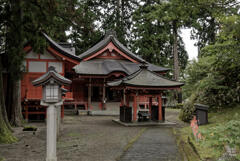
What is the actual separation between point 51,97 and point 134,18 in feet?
91.7

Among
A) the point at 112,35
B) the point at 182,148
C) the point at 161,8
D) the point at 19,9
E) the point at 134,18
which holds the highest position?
the point at 134,18

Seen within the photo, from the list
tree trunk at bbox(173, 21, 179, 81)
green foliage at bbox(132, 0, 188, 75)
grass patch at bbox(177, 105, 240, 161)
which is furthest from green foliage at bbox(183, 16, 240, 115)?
green foliage at bbox(132, 0, 188, 75)

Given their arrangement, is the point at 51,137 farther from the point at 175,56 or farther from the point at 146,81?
the point at 175,56

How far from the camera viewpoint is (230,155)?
18.6 feet

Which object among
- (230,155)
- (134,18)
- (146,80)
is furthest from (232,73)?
(134,18)

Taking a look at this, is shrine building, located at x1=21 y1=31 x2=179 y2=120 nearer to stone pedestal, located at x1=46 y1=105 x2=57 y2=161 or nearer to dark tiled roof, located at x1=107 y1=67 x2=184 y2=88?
dark tiled roof, located at x1=107 y1=67 x2=184 y2=88

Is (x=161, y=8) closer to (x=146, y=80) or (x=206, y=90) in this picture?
(x=146, y=80)

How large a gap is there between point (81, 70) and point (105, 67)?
7.83ft

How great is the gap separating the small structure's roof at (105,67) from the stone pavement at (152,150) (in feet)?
40.2

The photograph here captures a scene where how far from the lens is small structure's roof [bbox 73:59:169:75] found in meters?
21.5

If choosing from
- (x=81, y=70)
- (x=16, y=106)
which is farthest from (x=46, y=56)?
(x=81, y=70)

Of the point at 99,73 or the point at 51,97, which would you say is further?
the point at 99,73

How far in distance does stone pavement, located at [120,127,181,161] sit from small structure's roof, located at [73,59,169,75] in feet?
40.2

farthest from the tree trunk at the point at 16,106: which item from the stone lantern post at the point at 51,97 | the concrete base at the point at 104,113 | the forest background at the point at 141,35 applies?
the concrete base at the point at 104,113
